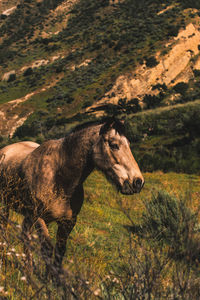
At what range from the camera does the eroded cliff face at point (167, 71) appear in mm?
66438

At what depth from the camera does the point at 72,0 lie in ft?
430

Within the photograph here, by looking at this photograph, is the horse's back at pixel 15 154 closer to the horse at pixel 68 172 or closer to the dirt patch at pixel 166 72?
the horse at pixel 68 172

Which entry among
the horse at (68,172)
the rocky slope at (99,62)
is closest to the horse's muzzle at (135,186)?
the horse at (68,172)

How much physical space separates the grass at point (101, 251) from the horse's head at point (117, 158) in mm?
159

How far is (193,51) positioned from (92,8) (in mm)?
53302

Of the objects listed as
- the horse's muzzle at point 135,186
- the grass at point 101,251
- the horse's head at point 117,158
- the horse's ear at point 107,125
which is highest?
the horse's ear at point 107,125

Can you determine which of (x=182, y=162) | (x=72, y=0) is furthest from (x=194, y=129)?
(x=72, y=0)

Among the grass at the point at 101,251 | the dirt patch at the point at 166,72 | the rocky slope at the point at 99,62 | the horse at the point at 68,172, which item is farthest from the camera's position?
the dirt patch at the point at 166,72

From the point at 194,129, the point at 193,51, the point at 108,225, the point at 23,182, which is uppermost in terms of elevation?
the point at 23,182

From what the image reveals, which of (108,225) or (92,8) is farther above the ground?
(108,225)

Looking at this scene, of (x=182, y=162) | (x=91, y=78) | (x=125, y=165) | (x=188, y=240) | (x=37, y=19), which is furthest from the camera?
(x=37, y=19)

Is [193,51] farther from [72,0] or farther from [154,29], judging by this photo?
[72,0]

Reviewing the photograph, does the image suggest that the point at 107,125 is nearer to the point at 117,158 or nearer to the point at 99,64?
the point at 117,158

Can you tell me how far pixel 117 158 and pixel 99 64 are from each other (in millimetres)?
80436
